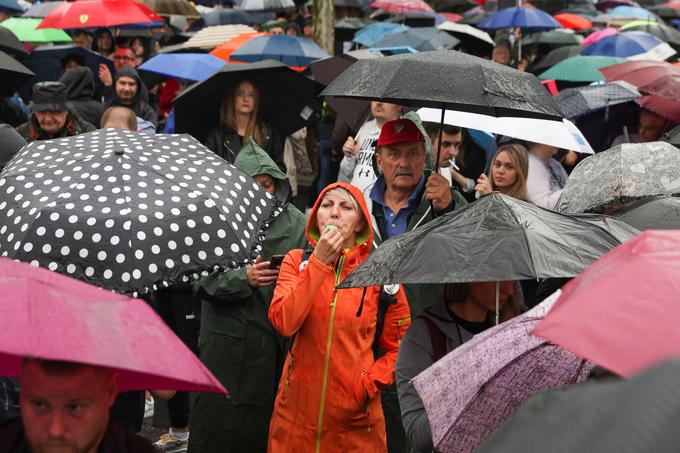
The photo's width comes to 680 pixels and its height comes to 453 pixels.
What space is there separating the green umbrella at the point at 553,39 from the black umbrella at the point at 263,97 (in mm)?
10201

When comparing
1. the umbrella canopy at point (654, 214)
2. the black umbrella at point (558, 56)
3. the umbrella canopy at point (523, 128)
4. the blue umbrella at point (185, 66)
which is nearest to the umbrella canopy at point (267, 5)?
the black umbrella at point (558, 56)

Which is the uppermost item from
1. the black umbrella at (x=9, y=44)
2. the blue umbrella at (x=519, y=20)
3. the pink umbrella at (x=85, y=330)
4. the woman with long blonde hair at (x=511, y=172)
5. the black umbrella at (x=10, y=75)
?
the pink umbrella at (x=85, y=330)

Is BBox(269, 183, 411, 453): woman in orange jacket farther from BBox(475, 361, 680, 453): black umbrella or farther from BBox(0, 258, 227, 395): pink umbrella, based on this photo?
BBox(475, 361, 680, 453): black umbrella

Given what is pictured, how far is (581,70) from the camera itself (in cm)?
1213

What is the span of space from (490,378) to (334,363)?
1521 mm

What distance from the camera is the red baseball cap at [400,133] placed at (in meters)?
6.26

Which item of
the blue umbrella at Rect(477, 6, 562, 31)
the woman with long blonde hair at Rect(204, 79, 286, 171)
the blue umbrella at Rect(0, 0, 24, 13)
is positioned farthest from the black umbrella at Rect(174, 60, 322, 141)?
the blue umbrella at Rect(0, 0, 24, 13)

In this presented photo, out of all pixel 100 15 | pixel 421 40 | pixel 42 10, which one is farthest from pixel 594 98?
pixel 42 10

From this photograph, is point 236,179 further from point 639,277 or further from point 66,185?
point 639,277

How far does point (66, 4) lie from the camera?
14.2 meters

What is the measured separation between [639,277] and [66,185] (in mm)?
2563

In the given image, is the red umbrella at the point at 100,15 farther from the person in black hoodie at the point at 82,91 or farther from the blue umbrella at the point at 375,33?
the blue umbrella at the point at 375,33

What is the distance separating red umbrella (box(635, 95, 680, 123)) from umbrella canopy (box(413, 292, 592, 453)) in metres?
5.34

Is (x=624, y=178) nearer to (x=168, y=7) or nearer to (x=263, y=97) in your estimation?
(x=263, y=97)
